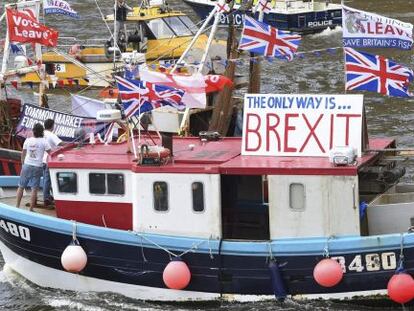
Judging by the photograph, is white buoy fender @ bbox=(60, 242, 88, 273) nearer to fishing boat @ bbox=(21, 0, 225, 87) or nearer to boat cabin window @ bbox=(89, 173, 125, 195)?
boat cabin window @ bbox=(89, 173, 125, 195)

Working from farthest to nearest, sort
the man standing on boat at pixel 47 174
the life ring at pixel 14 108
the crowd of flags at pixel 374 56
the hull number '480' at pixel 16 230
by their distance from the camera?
the life ring at pixel 14 108, the man standing on boat at pixel 47 174, the hull number '480' at pixel 16 230, the crowd of flags at pixel 374 56

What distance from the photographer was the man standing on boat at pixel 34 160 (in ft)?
56.4

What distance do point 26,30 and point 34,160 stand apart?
17.8 feet

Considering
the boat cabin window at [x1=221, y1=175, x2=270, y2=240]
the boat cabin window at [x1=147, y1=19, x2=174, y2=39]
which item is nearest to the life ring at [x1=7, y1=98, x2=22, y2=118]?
the boat cabin window at [x1=221, y1=175, x2=270, y2=240]

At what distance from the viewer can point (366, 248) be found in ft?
48.4

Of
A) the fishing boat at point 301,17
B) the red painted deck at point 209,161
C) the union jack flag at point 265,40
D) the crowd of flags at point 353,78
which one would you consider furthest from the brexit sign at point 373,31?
the fishing boat at point 301,17

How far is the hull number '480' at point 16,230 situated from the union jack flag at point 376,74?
5.76 m

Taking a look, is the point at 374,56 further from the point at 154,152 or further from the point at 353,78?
the point at 154,152

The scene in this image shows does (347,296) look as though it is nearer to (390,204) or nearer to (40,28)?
(390,204)

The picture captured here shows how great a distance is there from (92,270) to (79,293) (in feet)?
2.00

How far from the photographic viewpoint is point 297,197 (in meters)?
15.1

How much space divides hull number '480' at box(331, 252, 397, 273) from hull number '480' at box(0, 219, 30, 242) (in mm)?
5178

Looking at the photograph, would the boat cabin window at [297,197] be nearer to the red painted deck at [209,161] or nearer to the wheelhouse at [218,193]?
the wheelhouse at [218,193]

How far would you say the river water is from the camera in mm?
16016
